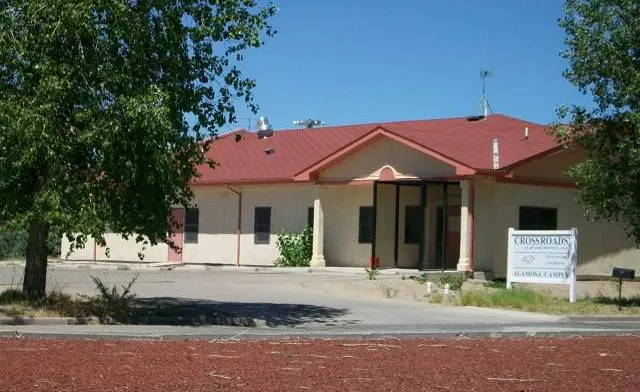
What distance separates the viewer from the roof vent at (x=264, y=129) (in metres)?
39.7

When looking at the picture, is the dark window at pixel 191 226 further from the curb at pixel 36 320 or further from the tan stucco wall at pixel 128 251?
the curb at pixel 36 320

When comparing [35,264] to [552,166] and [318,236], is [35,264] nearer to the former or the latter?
[318,236]

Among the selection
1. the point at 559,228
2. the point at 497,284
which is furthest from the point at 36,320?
the point at 559,228

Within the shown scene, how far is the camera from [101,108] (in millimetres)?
14867

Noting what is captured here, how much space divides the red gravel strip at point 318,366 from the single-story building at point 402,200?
14.5m

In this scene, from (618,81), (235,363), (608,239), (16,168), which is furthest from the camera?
(608,239)

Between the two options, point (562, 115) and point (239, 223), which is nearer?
point (562, 115)

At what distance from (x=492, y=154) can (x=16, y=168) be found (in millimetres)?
16968

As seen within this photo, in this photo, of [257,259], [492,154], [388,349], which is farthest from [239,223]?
[388,349]

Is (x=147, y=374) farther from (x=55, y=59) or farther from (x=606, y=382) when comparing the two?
(x=55, y=59)

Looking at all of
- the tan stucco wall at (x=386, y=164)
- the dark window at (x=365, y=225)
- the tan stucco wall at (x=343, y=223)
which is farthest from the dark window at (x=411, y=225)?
the tan stucco wall at (x=386, y=164)

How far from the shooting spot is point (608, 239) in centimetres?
3011

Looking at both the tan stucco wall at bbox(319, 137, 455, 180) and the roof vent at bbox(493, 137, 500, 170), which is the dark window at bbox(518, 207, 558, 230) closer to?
the roof vent at bbox(493, 137, 500, 170)

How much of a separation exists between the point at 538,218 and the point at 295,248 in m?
8.76
